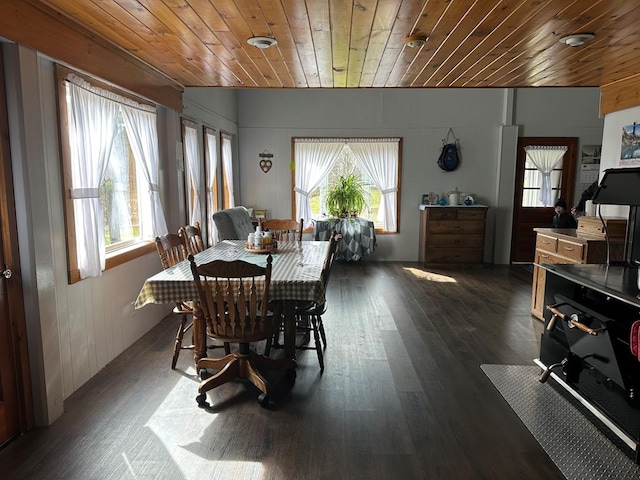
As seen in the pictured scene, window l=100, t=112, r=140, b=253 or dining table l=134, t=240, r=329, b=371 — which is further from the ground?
window l=100, t=112, r=140, b=253

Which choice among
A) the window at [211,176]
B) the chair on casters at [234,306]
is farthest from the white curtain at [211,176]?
the chair on casters at [234,306]

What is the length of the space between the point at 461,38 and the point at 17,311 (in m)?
3.07

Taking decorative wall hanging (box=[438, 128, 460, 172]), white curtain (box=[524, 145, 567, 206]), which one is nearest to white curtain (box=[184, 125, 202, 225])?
decorative wall hanging (box=[438, 128, 460, 172])

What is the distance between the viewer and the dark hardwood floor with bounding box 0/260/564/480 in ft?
7.11

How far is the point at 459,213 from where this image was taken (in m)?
6.97

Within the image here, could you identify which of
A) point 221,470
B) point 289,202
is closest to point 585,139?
point 289,202

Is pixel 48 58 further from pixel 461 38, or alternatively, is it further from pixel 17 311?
pixel 461 38

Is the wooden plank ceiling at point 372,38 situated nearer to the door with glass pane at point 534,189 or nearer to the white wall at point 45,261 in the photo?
the white wall at point 45,261

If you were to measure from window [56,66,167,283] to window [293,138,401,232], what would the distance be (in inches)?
145

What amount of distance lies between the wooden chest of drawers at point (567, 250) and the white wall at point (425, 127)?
3034 mm

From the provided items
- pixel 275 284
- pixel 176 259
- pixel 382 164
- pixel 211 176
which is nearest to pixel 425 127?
pixel 382 164

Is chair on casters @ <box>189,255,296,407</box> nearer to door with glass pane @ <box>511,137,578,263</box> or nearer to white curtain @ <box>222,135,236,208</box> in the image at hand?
white curtain @ <box>222,135,236,208</box>

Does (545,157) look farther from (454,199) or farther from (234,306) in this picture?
(234,306)

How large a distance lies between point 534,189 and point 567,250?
3.76 meters
